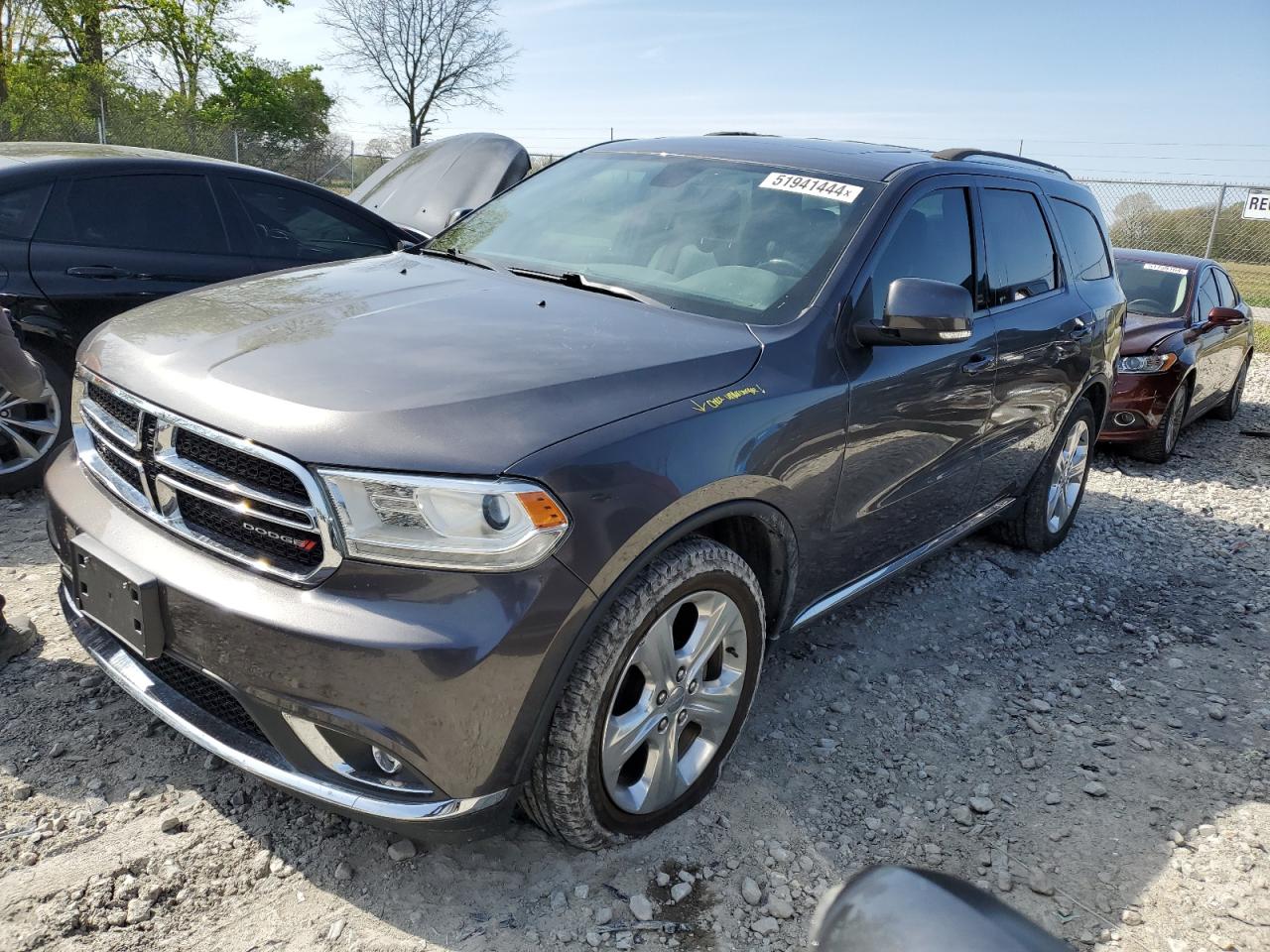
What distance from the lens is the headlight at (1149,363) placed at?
7285mm

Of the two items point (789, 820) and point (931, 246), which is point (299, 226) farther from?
point (789, 820)

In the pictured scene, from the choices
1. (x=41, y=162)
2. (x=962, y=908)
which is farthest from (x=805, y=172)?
(x=41, y=162)

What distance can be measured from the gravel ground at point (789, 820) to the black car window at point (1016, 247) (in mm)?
1464

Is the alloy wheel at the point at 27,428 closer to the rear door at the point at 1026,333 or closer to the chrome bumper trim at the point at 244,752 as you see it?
the chrome bumper trim at the point at 244,752

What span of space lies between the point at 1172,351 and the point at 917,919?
7543mm

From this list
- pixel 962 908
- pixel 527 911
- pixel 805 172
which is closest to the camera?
pixel 962 908

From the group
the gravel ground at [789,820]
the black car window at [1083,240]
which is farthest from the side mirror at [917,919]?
the black car window at [1083,240]

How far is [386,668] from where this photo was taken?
6.35ft

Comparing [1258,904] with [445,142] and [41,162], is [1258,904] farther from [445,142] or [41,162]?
[445,142]

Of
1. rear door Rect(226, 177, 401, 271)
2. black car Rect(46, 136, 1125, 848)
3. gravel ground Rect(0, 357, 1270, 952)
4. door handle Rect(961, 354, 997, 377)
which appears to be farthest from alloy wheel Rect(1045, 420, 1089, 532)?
rear door Rect(226, 177, 401, 271)

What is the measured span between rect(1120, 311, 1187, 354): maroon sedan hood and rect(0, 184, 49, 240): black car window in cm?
692

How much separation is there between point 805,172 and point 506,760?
2.29 m

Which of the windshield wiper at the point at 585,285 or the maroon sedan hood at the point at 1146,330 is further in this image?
the maroon sedan hood at the point at 1146,330

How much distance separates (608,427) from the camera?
7.15 ft
